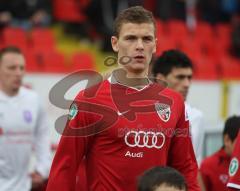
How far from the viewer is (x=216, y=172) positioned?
22.9 ft

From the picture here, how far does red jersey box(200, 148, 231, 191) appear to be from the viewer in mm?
6926

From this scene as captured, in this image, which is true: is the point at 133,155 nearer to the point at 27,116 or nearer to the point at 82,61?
the point at 27,116

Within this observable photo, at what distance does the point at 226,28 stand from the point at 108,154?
520 inches

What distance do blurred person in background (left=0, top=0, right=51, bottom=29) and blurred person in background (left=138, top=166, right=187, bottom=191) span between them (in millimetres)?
9537

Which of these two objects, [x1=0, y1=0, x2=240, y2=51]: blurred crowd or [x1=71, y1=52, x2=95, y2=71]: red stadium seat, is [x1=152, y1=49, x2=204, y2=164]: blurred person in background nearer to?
[x1=71, y1=52, x2=95, y2=71]: red stadium seat

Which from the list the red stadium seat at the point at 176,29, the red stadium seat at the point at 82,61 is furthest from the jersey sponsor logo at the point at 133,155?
the red stadium seat at the point at 176,29

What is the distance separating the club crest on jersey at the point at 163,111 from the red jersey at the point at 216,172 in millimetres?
1979

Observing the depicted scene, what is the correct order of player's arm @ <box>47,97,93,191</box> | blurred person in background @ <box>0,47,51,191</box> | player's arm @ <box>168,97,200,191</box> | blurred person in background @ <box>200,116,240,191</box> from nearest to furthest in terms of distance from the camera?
player's arm @ <box>47,97,93,191</box>
player's arm @ <box>168,97,200,191</box>
blurred person in background @ <box>200,116,240,191</box>
blurred person in background @ <box>0,47,51,191</box>

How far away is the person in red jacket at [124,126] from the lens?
4.89 meters

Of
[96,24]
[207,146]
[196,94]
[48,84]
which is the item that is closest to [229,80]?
[196,94]

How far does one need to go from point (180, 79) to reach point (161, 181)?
9.45ft

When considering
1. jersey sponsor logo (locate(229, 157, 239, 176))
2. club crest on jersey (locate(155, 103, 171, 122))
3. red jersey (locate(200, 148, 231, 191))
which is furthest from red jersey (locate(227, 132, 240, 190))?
red jersey (locate(200, 148, 231, 191))

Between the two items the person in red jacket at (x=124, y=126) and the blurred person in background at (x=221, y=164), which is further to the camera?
the blurred person in background at (x=221, y=164)

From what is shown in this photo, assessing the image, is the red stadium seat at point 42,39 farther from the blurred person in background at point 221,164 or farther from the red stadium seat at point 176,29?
the blurred person in background at point 221,164
